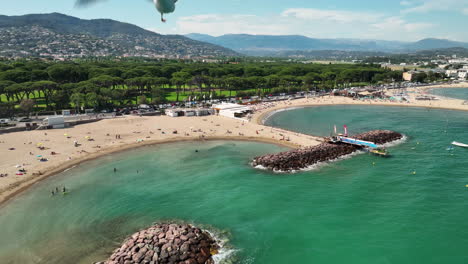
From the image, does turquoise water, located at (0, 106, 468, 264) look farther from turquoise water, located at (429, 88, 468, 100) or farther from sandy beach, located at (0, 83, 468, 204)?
turquoise water, located at (429, 88, 468, 100)

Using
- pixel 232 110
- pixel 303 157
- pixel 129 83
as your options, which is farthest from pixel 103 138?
pixel 303 157

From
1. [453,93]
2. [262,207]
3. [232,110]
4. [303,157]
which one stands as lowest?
[262,207]

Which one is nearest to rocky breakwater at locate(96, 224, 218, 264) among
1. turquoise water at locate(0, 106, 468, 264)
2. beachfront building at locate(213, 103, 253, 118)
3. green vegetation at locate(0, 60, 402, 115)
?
turquoise water at locate(0, 106, 468, 264)

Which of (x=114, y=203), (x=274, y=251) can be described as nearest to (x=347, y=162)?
(x=274, y=251)

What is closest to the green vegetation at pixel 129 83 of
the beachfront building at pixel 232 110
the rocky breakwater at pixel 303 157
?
the beachfront building at pixel 232 110

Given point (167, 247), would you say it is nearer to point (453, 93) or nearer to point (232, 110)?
point (232, 110)
